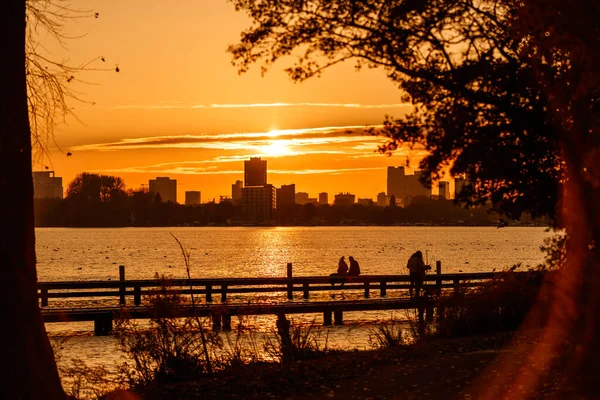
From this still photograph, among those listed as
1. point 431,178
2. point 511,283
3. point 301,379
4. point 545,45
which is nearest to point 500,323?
point 511,283

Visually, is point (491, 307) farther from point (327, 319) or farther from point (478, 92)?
point (327, 319)

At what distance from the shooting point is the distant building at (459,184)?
14871 millimetres

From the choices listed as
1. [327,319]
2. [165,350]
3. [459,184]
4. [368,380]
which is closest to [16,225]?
[165,350]

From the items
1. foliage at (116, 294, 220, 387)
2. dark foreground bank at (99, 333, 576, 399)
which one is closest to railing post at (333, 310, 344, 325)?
dark foreground bank at (99, 333, 576, 399)

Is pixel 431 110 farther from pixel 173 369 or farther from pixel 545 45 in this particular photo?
pixel 173 369

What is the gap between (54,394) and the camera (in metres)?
9.59

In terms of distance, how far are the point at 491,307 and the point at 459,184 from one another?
4.48 metres

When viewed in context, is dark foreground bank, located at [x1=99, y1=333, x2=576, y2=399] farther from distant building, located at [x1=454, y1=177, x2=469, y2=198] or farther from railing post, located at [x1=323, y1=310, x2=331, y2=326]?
railing post, located at [x1=323, y1=310, x2=331, y2=326]

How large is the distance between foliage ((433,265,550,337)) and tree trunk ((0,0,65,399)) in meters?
10.1

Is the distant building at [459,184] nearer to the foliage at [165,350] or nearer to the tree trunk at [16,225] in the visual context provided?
the foliage at [165,350]

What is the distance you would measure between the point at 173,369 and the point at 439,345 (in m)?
4.82

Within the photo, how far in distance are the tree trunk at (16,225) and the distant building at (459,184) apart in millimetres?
7952

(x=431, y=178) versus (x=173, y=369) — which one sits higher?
(x=431, y=178)

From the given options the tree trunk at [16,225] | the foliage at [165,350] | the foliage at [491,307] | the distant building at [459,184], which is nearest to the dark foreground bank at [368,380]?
the foliage at [165,350]
